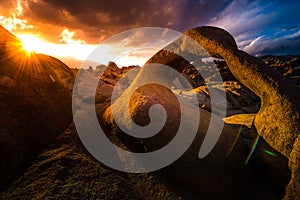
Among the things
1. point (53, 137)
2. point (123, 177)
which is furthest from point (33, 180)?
point (123, 177)

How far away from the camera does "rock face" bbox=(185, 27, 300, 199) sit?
1825 millimetres

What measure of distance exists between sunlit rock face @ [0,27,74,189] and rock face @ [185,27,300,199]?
9.43 feet

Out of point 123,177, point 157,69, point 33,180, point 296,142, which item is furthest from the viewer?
point 157,69

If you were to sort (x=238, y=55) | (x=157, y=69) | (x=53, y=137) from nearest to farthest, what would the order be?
1. (x=238, y=55)
2. (x=53, y=137)
3. (x=157, y=69)

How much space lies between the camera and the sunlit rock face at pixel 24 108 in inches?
82.4

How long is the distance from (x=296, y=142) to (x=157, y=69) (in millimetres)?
2476

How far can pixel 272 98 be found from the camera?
215 cm

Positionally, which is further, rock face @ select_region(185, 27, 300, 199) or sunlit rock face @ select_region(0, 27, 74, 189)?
sunlit rock face @ select_region(0, 27, 74, 189)

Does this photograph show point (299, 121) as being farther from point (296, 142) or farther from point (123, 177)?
point (123, 177)

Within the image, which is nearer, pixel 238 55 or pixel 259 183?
pixel 259 183

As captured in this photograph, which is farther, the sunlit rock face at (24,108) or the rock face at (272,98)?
the sunlit rock face at (24,108)

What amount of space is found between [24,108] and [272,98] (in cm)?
350

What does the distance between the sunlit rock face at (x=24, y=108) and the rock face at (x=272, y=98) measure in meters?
2.87

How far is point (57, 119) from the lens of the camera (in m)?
2.94
